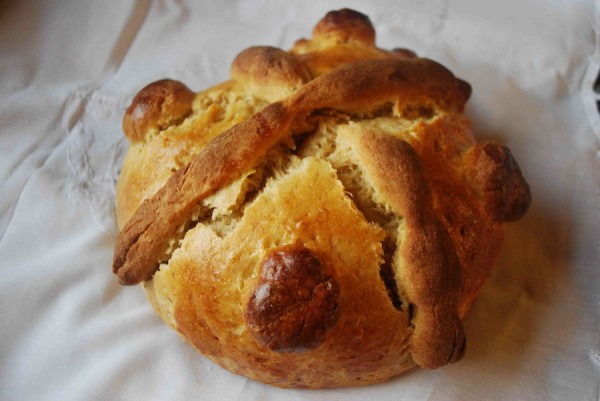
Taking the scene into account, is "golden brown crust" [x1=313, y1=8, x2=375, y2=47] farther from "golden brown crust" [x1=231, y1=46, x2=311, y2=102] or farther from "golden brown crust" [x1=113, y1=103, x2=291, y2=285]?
"golden brown crust" [x1=113, y1=103, x2=291, y2=285]

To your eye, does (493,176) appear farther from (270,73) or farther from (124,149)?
(124,149)

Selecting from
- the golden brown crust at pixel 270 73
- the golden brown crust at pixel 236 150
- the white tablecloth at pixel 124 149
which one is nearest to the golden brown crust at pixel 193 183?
the golden brown crust at pixel 236 150

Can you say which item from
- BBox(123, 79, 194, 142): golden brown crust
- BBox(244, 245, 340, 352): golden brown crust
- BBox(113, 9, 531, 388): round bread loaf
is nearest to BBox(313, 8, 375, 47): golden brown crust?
BBox(113, 9, 531, 388): round bread loaf

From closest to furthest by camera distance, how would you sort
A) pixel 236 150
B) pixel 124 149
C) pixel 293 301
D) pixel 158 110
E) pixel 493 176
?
pixel 293 301, pixel 236 150, pixel 493 176, pixel 158 110, pixel 124 149

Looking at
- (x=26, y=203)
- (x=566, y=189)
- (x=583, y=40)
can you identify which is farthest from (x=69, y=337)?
(x=583, y=40)

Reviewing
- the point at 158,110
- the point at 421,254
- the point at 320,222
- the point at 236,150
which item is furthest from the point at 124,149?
the point at 421,254
